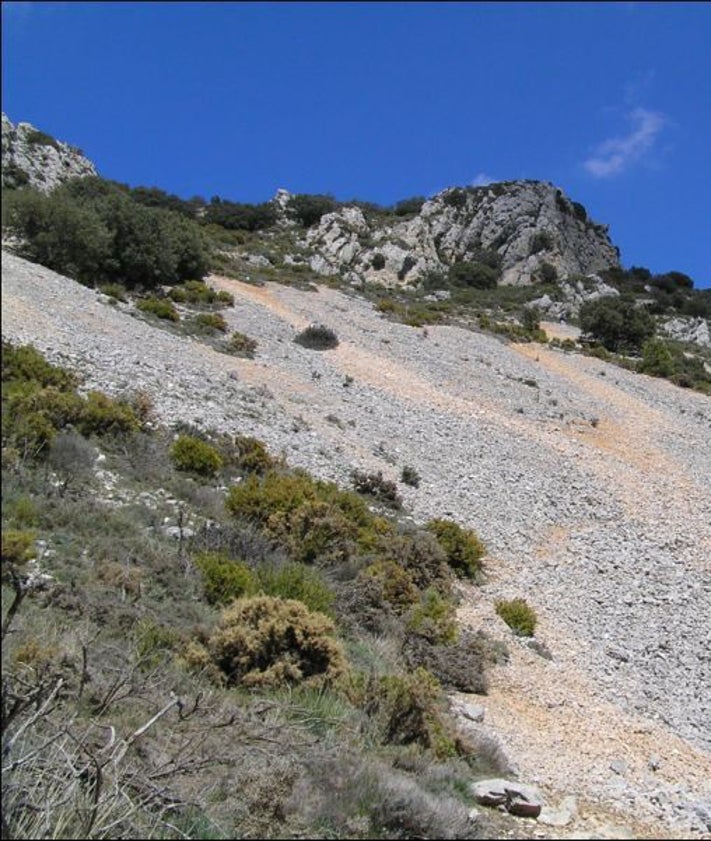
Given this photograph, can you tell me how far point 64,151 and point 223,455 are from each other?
35.8m

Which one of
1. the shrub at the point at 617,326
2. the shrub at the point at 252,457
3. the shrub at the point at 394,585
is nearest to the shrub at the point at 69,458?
the shrub at the point at 252,457

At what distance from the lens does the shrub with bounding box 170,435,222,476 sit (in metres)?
12.5

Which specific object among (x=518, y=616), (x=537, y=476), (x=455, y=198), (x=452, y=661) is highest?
(x=455, y=198)

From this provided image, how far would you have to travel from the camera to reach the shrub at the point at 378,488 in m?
14.9

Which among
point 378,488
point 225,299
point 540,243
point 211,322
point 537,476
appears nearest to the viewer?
point 378,488

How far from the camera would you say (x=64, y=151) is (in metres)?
43.3

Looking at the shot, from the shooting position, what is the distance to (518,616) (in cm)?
1118

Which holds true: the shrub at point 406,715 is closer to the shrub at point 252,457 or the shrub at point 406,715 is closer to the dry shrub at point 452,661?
the dry shrub at point 452,661

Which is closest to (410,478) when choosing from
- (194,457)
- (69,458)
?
(194,457)

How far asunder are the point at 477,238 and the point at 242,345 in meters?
49.0

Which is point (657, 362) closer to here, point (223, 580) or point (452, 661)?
point (452, 661)

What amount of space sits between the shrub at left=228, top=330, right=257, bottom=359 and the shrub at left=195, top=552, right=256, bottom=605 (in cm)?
1443

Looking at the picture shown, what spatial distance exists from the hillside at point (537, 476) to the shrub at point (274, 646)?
1.79 metres

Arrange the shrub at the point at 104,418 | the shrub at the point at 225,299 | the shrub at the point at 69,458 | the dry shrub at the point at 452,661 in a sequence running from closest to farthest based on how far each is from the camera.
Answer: the dry shrub at the point at 452,661 < the shrub at the point at 69,458 < the shrub at the point at 104,418 < the shrub at the point at 225,299
